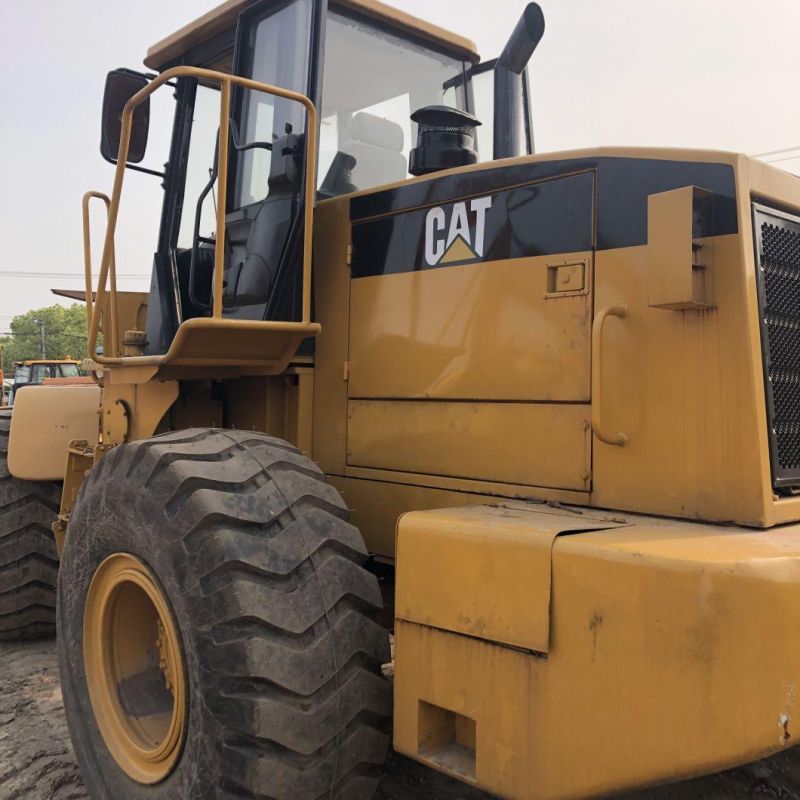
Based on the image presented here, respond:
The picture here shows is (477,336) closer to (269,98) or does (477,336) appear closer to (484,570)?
(484,570)

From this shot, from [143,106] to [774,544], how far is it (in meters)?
3.33

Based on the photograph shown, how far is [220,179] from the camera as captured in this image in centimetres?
306

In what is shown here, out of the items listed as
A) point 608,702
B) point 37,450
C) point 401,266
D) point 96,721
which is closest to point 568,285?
point 401,266

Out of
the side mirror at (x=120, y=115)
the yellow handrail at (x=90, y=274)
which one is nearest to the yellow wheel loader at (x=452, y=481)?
the yellow handrail at (x=90, y=274)

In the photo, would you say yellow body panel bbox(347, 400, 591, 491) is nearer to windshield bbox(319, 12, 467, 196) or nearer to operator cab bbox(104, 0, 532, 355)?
operator cab bbox(104, 0, 532, 355)

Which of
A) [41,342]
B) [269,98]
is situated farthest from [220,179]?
[41,342]

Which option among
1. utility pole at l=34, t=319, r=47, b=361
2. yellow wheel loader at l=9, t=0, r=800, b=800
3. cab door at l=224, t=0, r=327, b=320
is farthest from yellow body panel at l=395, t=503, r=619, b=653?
utility pole at l=34, t=319, r=47, b=361

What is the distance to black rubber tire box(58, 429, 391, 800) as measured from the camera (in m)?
2.42

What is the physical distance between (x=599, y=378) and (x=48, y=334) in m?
75.6

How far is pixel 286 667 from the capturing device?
2.44m

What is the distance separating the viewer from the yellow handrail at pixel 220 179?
302 centimetres

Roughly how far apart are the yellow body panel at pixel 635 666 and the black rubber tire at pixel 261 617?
0.27 meters

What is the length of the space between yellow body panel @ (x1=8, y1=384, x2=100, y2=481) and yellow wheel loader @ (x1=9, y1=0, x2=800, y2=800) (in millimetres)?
1098

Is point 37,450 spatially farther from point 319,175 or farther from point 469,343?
point 469,343
